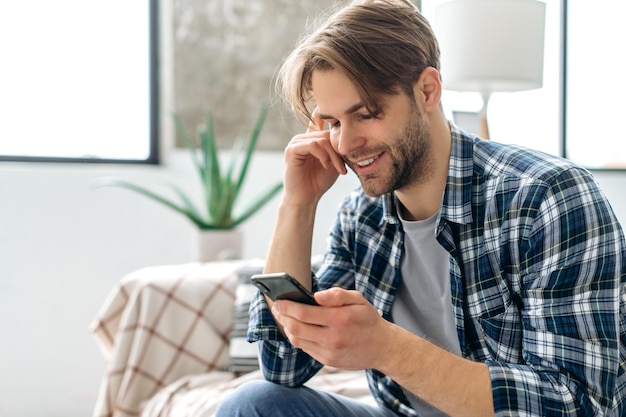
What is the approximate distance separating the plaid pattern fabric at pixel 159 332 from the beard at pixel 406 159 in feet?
3.51

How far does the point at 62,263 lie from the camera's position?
9.77 feet

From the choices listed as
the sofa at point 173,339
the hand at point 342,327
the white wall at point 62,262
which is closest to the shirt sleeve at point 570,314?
the hand at point 342,327

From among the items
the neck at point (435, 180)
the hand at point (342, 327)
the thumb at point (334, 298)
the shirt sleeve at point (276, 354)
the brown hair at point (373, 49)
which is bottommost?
the shirt sleeve at point (276, 354)

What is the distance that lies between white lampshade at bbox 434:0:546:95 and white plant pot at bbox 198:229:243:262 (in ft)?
3.47

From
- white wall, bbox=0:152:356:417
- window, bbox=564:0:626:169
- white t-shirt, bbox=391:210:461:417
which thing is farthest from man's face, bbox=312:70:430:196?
window, bbox=564:0:626:169

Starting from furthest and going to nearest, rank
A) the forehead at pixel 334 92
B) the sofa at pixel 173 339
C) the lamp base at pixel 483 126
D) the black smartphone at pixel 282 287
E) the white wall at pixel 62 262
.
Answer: the white wall at pixel 62 262 → the lamp base at pixel 483 126 → the sofa at pixel 173 339 → the forehead at pixel 334 92 → the black smartphone at pixel 282 287

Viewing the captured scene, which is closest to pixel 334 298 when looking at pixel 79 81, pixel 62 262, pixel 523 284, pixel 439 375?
pixel 439 375

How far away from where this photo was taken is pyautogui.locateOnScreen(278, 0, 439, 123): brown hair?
1251mm

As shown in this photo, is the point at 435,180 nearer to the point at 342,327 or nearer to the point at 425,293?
the point at 425,293

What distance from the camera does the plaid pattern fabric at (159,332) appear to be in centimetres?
210

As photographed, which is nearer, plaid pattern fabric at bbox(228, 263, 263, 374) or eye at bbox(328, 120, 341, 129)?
eye at bbox(328, 120, 341, 129)

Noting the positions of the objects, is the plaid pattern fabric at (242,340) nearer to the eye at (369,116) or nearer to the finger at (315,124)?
the finger at (315,124)

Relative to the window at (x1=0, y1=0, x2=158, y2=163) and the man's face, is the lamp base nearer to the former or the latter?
the man's face

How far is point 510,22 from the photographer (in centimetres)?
212
